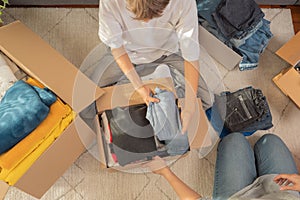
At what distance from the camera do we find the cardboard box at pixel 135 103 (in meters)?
1.35

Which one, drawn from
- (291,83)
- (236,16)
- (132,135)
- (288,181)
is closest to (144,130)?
(132,135)

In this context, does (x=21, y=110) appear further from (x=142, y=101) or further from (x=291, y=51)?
(x=291, y=51)

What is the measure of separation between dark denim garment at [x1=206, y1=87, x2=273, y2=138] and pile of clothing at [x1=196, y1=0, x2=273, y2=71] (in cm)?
17

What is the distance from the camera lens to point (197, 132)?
1.39 meters

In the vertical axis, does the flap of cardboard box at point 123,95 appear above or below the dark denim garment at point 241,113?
above

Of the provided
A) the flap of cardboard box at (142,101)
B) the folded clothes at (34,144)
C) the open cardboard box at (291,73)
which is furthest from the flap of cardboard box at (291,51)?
the folded clothes at (34,144)

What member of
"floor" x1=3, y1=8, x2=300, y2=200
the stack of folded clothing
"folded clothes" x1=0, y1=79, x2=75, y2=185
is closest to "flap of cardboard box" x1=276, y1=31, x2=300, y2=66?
"floor" x1=3, y1=8, x2=300, y2=200

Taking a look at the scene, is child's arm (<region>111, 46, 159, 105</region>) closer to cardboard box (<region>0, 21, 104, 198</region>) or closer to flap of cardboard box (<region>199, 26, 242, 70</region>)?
cardboard box (<region>0, 21, 104, 198</region>)

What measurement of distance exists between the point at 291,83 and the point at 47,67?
0.95m

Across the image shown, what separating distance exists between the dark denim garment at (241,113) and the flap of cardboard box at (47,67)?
49 centimetres

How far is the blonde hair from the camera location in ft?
3.41

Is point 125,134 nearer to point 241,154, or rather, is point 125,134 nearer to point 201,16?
point 241,154

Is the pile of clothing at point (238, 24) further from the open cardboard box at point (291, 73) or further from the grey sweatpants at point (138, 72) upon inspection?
the grey sweatpants at point (138, 72)

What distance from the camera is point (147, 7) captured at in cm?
105
